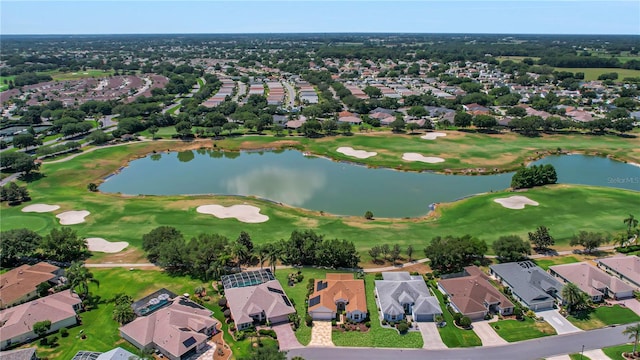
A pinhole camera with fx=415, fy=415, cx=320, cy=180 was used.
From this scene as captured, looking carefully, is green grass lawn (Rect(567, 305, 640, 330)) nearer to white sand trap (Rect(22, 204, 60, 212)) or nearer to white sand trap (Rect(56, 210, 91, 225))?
white sand trap (Rect(56, 210, 91, 225))

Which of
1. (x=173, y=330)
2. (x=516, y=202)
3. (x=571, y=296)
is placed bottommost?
(x=173, y=330)

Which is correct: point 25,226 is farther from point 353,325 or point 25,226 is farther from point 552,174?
point 552,174

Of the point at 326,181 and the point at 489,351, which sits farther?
the point at 326,181

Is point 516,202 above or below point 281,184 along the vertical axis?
above

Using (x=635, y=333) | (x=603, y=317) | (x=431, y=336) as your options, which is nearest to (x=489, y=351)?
(x=431, y=336)

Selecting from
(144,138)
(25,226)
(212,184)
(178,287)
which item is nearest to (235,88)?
(144,138)

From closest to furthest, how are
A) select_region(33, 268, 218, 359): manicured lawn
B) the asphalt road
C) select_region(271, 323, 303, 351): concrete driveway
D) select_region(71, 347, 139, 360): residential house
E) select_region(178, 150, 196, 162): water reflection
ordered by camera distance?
select_region(71, 347, 139, 360): residential house, the asphalt road, select_region(271, 323, 303, 351): concrete driveway, select_region(33, 268, 218, 359): manicured lawn, select_region(178, 150, 196, 162): water reflection

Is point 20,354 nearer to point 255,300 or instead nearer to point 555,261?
point 255,300

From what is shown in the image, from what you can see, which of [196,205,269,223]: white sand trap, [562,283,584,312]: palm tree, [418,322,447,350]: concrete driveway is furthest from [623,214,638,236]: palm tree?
[196,205,269,223]: white sand trap
